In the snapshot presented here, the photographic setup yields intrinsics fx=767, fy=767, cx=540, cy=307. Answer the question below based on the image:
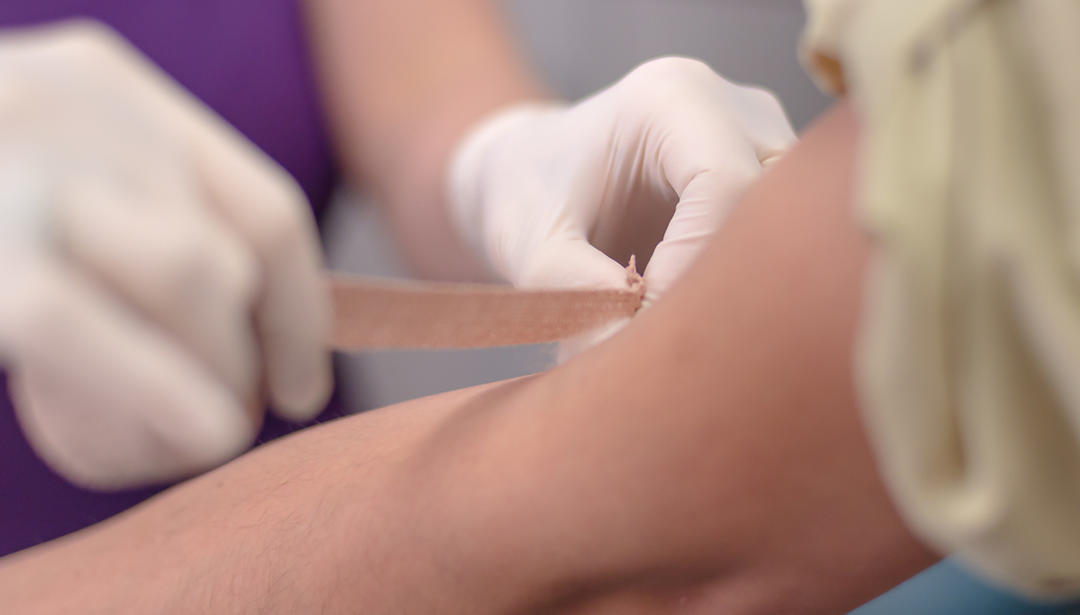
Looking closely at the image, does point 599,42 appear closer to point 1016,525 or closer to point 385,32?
point 385,32

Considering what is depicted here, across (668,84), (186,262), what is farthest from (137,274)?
(668,84)

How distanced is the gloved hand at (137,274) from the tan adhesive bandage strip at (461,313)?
2cm

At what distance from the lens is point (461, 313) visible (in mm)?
404

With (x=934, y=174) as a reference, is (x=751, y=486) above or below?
below

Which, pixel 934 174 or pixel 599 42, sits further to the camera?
pixel 599 42

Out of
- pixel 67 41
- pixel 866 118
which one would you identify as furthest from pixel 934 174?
pixel 67 41

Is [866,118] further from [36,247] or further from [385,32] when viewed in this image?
[385,32]

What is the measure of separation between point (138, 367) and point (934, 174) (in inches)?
11.4

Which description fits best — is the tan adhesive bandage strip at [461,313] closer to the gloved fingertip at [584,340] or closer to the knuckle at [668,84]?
the gloved fingertip at [584,340]

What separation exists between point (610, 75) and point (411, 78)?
0.26 m

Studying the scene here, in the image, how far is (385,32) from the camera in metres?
0.99

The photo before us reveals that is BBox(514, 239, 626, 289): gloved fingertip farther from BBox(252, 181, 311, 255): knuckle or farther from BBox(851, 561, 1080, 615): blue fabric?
BBox(851, 561, 1080, 615): blue fabric

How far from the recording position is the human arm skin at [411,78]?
0.97 meters

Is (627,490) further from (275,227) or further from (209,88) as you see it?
(209,88)
